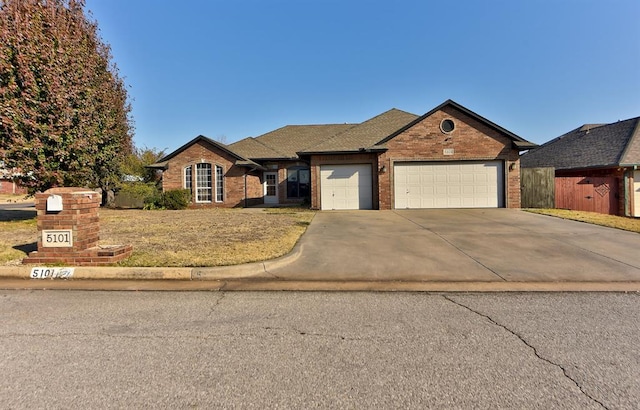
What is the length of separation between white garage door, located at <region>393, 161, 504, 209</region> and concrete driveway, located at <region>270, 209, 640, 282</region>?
5445mm

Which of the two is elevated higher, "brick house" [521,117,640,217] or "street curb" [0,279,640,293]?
"brick house" [521,117,640,217]

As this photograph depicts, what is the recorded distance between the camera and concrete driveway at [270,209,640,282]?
5602 mm

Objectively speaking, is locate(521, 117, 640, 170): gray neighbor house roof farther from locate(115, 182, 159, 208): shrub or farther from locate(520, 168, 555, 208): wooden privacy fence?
locate(115, 182, 159, 208): shrub

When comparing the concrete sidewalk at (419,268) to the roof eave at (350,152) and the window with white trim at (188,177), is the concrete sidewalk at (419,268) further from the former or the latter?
the window with white trim at (188,177)

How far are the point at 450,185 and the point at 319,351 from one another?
15208 millimetres

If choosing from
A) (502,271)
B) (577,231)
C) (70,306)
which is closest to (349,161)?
(577,231)

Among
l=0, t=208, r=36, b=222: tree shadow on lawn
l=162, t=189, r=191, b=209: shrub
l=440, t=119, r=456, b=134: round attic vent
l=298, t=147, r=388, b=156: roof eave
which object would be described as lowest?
l=0, t=208, r=36, b=222: tree shadow on lawn

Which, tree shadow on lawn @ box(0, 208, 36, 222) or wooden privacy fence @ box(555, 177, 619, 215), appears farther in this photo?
wooden privacy fence @ box(555, 177, 619, 215)

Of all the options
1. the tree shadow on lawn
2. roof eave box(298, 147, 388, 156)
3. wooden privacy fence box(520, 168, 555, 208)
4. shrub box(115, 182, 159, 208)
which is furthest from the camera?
shrub box(115, 182, 159, 208)

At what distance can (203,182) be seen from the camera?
20.8m

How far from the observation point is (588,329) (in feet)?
11.6

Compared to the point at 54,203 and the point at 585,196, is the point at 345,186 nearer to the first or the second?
the point at 585,196

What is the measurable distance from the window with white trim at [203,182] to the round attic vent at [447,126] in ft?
46.8

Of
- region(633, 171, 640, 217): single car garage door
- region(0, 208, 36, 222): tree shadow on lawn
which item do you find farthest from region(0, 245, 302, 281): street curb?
region(633, 171, 640, 217): single car garage door
